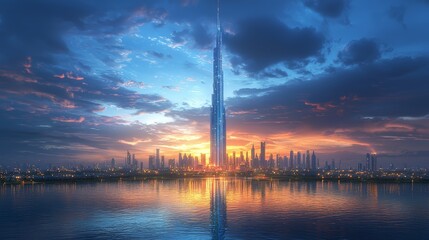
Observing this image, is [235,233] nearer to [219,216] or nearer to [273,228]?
[273,228]

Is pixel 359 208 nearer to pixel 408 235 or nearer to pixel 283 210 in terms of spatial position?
pixel 283 210

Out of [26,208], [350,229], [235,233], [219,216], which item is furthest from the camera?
[26,208]

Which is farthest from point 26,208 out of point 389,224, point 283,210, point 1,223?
point 389,224

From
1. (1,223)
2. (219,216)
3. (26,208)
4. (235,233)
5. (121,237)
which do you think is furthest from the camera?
(26,208)

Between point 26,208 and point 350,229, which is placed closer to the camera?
point 350,229

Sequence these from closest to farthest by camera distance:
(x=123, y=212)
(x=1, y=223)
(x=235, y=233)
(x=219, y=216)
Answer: (x=235, y=233) → (x=1, y=223) → (x=219, y=216) → (x=123, y=212)

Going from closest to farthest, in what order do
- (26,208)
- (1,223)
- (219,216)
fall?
1. (1,223)
2. (219,216)
3. (26,208)

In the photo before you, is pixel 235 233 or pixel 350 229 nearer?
pixel 235 233

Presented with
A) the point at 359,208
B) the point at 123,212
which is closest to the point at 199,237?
the point at 123,212

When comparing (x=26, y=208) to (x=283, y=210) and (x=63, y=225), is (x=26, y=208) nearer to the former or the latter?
(x=63, y=225)
